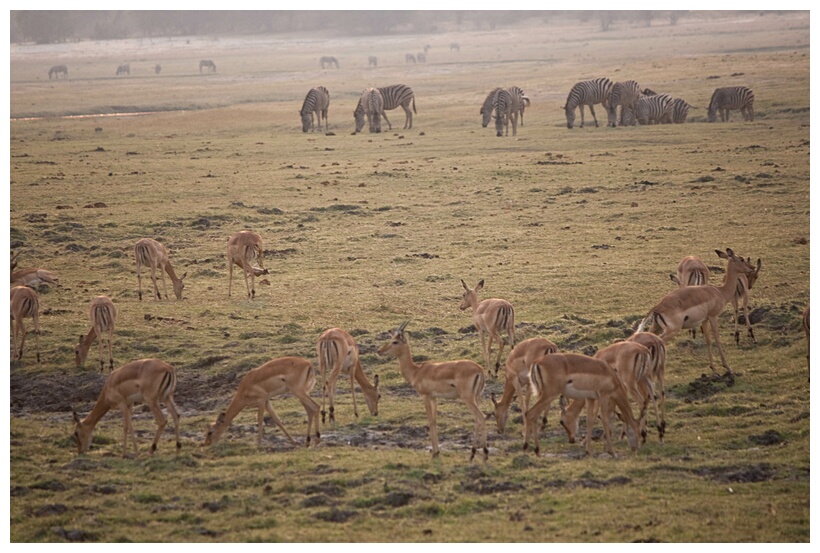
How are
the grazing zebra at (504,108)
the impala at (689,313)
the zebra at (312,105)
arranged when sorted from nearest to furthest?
1. the impala at (689,313)
2. the grazing zebra at (504,108)
3. the zebra at (312,105)

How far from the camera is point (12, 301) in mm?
11727

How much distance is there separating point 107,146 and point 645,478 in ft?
84.9

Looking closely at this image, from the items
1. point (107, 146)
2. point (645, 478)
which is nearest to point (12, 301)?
point (645, 478)

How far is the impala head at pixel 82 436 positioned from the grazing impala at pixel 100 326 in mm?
2506

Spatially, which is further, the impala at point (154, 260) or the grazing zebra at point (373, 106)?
the grazing zebra at point (373, 106)

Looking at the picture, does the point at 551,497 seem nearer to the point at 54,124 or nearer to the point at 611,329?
the point at 611,329

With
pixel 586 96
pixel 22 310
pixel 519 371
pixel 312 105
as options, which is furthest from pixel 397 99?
pixel 519 371

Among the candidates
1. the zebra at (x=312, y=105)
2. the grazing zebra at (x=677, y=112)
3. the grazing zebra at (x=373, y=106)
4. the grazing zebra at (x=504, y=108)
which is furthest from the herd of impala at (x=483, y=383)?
the zebra at (x=312, y=105)

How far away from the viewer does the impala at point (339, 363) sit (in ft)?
32.0

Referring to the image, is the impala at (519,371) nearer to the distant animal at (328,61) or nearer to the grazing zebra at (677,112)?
the grazing zebra at (677,112)

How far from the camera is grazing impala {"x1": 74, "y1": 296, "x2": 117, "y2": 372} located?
11383mm

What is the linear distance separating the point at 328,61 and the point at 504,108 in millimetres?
44837

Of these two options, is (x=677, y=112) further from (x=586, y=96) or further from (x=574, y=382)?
(x=574, y=382)

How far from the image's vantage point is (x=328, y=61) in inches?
2963
